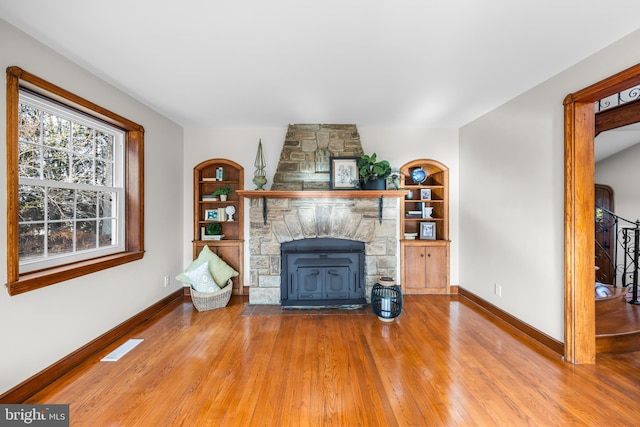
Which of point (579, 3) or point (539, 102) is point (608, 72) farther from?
point (579, 3)

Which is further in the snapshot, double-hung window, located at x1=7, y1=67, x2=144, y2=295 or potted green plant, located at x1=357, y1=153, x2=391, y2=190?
potted green plant, located at x1=357, y1=153, x2=391, y2=190

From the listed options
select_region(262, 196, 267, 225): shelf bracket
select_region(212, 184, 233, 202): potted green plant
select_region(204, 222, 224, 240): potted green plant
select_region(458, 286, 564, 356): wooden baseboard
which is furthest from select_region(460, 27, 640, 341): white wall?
select_region(204, 222, 224, 240): potted green plant

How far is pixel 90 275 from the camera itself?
2.39 meters

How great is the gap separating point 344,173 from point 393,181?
696mm

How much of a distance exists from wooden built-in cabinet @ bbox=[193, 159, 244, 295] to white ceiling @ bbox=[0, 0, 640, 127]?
119 centimetres

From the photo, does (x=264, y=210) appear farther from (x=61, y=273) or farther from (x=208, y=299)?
(x=61, y=273)

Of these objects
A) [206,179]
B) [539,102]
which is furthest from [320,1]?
[206,179]

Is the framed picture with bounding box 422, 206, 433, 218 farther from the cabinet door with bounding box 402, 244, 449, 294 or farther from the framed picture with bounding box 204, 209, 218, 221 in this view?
the framed picture with bounding box 204, 209, 218, 221

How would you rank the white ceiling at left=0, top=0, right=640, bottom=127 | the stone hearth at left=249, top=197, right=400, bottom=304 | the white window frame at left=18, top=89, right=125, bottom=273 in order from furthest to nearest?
1. the stone hearth at left=249, top=197, right=400, bottom=304
2. the white window frame at left=18, top=89, right=125, bottom=273
3. the white ceiling at left=0, top=0, right=640, bottom=127

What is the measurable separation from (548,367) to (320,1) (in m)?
3.11

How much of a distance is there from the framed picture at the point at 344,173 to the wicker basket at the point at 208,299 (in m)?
2.05

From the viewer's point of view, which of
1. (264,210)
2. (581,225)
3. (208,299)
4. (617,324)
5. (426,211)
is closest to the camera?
(581,225)

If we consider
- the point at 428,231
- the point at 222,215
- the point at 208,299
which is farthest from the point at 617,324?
the point at 222,215

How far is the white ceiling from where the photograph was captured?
161 cm
